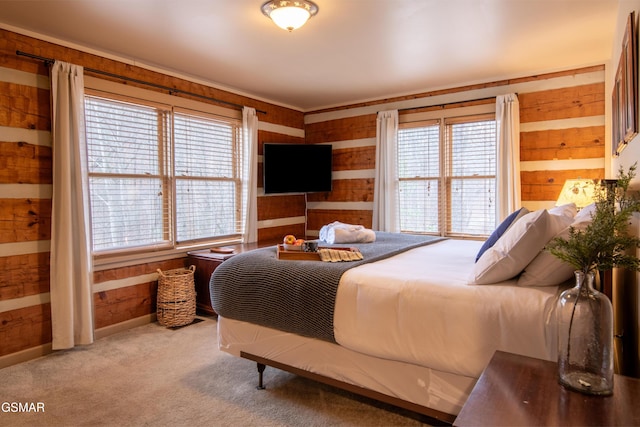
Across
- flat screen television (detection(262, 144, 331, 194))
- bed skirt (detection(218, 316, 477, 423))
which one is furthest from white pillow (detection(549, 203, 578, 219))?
flat screen television (detection(262, 144, 331, 194))

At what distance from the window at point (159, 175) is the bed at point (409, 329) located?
176 cm

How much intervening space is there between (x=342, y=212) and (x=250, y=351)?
335cm

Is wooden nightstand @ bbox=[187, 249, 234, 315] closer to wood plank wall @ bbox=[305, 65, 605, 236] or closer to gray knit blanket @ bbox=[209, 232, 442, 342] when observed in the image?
gray knit blanket @ bbox=[209, 232, 442, 342]

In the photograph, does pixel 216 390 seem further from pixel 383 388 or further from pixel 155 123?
pixel 155 123

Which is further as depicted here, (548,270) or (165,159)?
(165,159)

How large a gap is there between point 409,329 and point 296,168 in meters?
3.70

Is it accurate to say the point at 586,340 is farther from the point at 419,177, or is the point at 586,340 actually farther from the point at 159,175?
the point at 419,177

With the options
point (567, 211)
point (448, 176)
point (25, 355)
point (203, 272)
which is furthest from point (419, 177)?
point (25, 355)

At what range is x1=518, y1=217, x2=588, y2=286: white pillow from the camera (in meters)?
1.63

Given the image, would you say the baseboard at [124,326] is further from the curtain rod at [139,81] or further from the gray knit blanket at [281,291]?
the curtain rod at [139,81]

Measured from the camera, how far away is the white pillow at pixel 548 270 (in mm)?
1632

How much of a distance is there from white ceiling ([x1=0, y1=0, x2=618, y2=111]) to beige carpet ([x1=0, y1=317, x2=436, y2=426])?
2507mm

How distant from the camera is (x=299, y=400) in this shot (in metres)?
2.25

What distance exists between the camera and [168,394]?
7.73 feet
